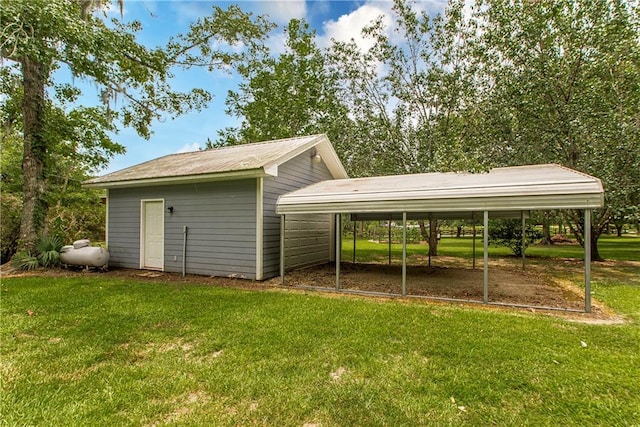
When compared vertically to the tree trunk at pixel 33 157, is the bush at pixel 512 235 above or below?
below

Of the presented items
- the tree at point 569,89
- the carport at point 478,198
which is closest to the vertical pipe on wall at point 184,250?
the carport at point 478,198

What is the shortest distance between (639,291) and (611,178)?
406 centimetres

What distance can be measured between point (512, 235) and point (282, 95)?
1483 cm

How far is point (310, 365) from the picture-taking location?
3.26 metres

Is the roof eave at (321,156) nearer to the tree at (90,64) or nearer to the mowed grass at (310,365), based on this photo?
the mowed grass at (310,365)

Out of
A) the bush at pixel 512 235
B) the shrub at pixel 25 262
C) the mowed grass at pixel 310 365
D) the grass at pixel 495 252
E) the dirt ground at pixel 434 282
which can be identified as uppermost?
the bush at pixel 512 235

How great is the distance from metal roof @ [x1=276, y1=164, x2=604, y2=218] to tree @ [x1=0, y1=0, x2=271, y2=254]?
233 inches

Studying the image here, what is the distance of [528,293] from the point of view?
6.44 meters

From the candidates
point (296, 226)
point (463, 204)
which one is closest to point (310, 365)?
point (463, 204)

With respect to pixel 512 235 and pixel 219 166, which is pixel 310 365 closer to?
pixel 219 166

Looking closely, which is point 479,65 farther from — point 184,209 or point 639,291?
point 184,209

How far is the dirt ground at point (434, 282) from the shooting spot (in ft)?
19.6

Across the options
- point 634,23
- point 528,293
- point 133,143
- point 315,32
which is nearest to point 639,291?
point 528,293

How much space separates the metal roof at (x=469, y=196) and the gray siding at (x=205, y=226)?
127 cm
